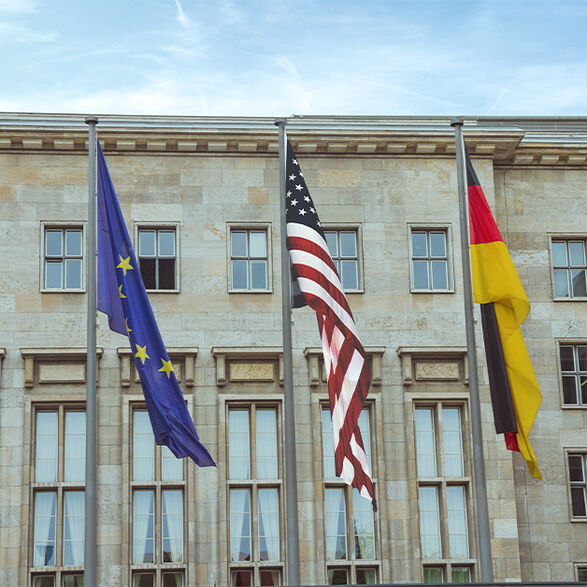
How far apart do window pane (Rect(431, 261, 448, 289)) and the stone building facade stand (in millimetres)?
56

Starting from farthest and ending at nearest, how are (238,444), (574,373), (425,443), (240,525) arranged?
(574,373), (425,443), (238,444), (240,525)

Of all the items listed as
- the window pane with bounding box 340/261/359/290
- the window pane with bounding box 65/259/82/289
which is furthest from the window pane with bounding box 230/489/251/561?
the window pane with bounding box 65/259/82/289

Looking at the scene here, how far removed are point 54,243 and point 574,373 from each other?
527 inches

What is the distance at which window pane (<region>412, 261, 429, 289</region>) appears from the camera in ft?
99.6

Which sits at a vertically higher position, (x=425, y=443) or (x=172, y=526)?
(x=425, y=443)

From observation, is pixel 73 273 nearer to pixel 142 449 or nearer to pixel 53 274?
pixel 53 274

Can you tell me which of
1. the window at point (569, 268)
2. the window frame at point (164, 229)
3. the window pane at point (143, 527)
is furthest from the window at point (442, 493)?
the window frame at point (164, 229)

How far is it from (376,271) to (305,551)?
23.2 ft

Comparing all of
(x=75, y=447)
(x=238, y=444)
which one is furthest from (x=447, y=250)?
(x=75, y=447)

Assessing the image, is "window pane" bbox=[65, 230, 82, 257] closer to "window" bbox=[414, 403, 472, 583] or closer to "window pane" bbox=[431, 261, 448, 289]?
"window pane" bbox=[431, 261, 448, 289]

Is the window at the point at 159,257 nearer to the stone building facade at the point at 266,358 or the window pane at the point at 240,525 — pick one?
the stone building facade at the point at 266,358

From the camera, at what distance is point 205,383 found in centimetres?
2894

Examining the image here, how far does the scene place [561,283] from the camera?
31.2m

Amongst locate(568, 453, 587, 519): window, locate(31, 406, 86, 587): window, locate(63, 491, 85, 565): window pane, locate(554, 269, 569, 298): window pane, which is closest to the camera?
locate(31, 406, 86, 587): window
